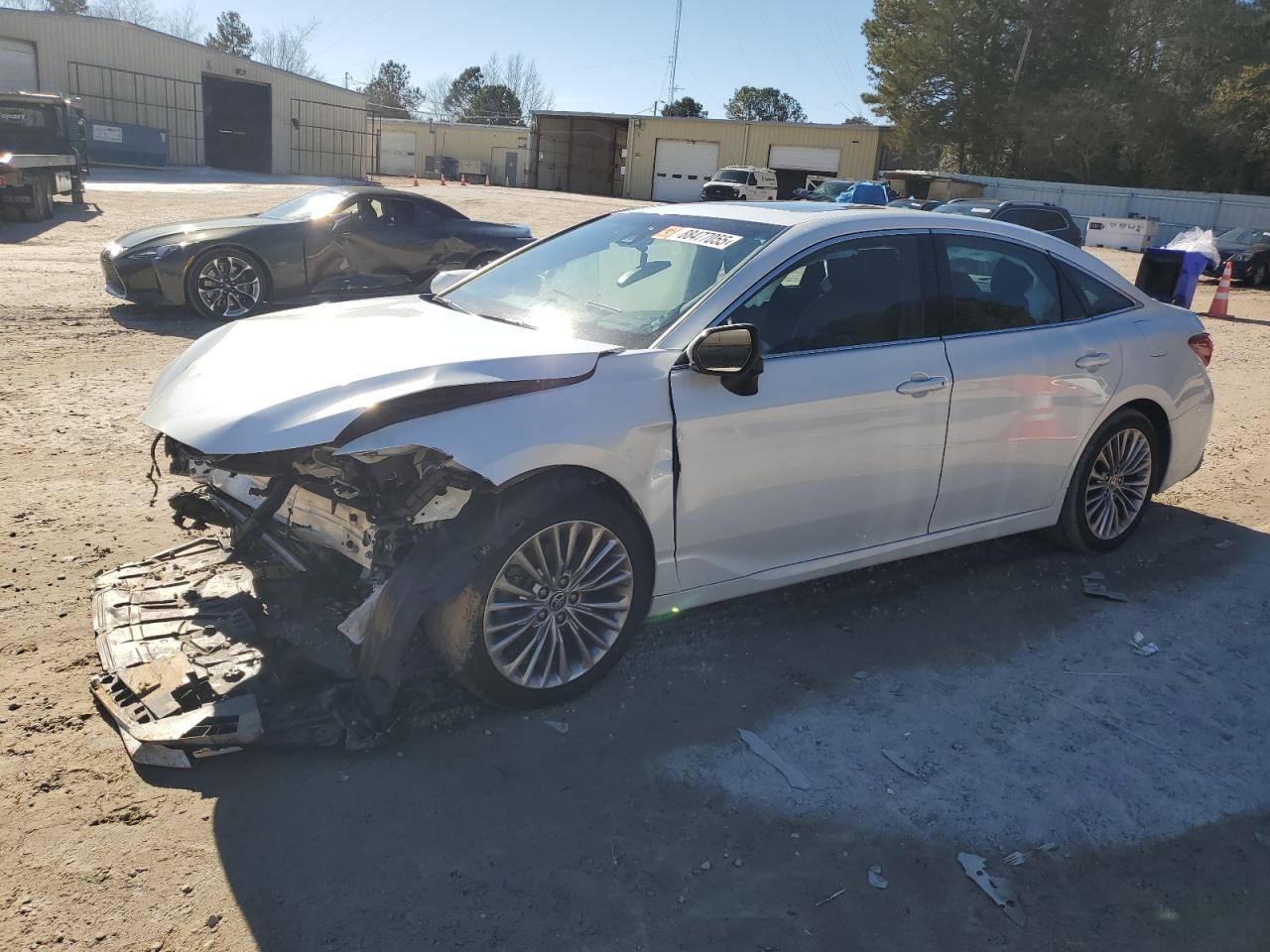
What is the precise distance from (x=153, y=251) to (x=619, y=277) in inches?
293

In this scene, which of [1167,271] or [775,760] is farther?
[1167,271]

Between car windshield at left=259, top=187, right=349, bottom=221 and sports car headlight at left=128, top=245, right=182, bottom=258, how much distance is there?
1244 millimetres

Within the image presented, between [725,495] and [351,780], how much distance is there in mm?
1661

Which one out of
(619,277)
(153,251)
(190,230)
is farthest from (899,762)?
(190,230)

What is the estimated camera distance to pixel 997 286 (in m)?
4.61

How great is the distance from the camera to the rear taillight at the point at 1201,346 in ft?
17.6

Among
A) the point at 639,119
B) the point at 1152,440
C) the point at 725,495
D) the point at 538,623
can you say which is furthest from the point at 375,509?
the point at 639,119

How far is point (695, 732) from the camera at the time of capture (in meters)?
3.49

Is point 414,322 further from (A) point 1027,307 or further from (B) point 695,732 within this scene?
(A) point 1027,307

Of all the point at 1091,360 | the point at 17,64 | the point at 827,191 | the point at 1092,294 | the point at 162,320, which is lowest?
the point at 162,320

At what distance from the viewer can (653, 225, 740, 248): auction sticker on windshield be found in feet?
13.4

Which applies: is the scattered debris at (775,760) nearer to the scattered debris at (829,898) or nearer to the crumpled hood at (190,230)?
the scattered debris at (829,898)

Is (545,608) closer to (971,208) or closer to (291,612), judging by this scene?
(291,612)

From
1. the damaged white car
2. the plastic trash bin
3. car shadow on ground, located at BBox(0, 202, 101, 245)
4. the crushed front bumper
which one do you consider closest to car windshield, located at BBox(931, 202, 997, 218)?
the plastic trash bin
